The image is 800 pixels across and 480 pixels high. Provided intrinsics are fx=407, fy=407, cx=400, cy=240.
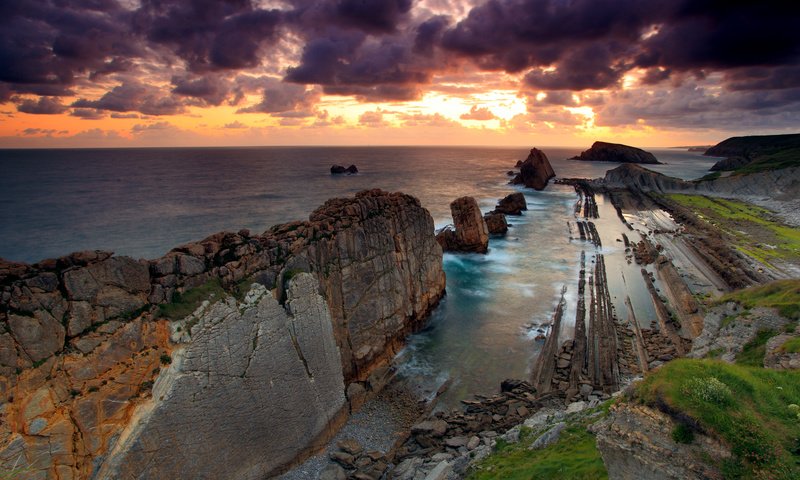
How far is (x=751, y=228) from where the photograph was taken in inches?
2889

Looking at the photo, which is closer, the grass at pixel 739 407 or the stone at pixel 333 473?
the grass at pixel 739 407

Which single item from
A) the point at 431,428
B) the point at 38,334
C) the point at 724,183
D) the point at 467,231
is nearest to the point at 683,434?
the point at 431,428

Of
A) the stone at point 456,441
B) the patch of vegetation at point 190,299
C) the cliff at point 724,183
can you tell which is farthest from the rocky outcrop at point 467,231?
the cliff at point 724,183

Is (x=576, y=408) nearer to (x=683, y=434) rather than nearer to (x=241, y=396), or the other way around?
(x=683, y=434)

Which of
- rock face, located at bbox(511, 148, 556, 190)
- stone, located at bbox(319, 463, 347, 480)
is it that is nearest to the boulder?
rock face, located at bbox(511, 148, 556, 190)

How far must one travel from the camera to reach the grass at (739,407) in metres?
11.5

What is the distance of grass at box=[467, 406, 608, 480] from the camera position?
15.3m

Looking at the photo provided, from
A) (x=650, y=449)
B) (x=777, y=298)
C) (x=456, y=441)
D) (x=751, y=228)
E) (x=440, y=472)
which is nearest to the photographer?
(x=650, y=449)

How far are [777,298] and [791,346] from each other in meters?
6.31

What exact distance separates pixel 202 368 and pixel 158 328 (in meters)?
2.50

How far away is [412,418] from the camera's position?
24781 millimetres

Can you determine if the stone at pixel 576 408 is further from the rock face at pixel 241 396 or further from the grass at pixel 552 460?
the rock face at pixel 241 396

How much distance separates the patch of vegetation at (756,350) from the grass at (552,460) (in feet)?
29.4

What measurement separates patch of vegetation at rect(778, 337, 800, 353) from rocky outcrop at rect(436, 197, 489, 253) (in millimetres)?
40581
